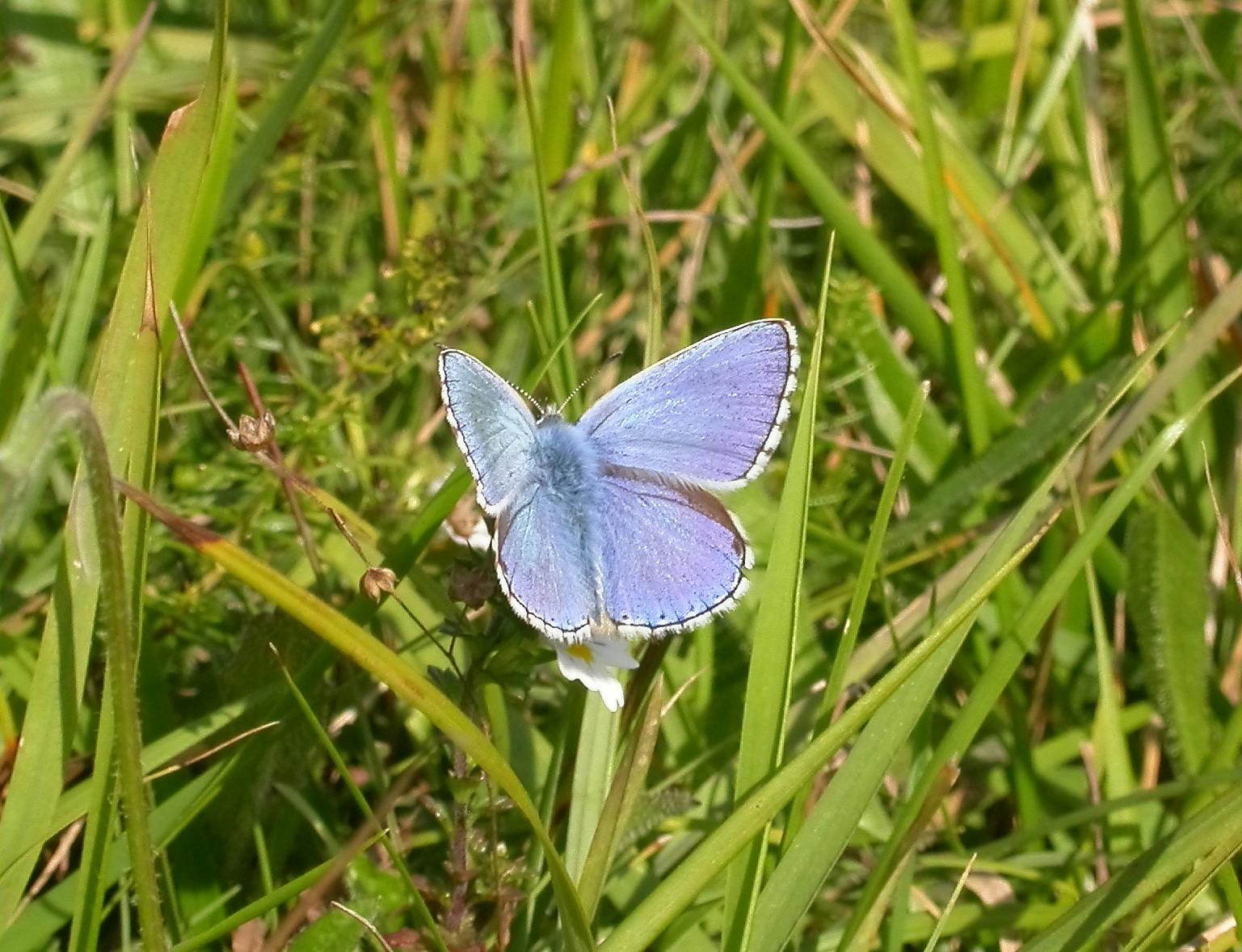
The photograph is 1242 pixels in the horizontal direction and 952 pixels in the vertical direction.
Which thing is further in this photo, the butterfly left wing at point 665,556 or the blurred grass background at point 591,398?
the butterfly left wing at point 665,556

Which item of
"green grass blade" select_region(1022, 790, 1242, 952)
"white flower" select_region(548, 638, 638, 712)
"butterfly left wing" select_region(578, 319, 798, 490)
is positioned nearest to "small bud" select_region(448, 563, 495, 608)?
"white flower" select_region(548, 638, 638, 712)

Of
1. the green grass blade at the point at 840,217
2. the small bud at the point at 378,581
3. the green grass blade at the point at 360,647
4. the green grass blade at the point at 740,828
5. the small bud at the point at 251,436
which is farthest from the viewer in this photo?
the green grass blade at the point at 840,217

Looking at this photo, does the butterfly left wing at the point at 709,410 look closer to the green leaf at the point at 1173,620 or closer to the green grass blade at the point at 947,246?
the green grass blade at the point at 947,246

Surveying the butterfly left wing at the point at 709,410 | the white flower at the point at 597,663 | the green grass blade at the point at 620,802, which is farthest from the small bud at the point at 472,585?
the butterfly left wing at the point at 709,410

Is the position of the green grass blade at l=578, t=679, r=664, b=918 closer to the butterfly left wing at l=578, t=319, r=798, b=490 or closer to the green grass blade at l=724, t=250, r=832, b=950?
the green grass blade at l=724, t=250, r=832, b=950

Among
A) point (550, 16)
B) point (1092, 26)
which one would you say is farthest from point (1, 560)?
point (1092, 26)

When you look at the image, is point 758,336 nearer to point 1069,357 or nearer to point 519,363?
point 519,363
